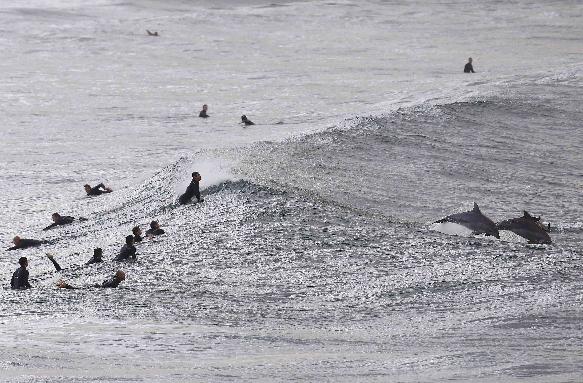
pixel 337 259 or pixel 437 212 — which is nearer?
pixel 337 259

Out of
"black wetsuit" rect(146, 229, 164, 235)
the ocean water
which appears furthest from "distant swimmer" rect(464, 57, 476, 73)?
"black wetsuit" rect(146, 229, 164, 235)

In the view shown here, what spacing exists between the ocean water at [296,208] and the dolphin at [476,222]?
0.38 metres

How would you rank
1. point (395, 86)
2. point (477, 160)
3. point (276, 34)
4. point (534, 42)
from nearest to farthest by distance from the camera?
point (477, 160)
point (395, 86)
point (534, 42)
point (276, 34)

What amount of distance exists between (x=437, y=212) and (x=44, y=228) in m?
9.37

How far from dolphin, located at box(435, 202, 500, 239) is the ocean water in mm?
381

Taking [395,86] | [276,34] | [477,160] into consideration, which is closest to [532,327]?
[477,160]

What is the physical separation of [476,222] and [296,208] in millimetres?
3823

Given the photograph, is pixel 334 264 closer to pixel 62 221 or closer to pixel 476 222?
pixel 476 222

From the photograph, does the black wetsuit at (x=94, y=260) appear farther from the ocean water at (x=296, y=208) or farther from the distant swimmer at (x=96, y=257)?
the ocean water at (x=296, y=208)

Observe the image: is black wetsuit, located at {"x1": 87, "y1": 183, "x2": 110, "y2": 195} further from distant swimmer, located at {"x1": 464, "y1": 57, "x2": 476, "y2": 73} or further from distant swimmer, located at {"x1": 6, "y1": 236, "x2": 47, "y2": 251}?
distant swimmer, located at {"x1": 464, "y1": 57, "x2": 476, "y2": 73}

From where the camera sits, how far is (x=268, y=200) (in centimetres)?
2356

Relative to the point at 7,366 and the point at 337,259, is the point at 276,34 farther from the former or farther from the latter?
the point at 7,366

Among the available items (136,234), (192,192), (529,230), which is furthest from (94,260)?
(529,230)

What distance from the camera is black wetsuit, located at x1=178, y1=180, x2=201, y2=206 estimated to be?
24547mm
